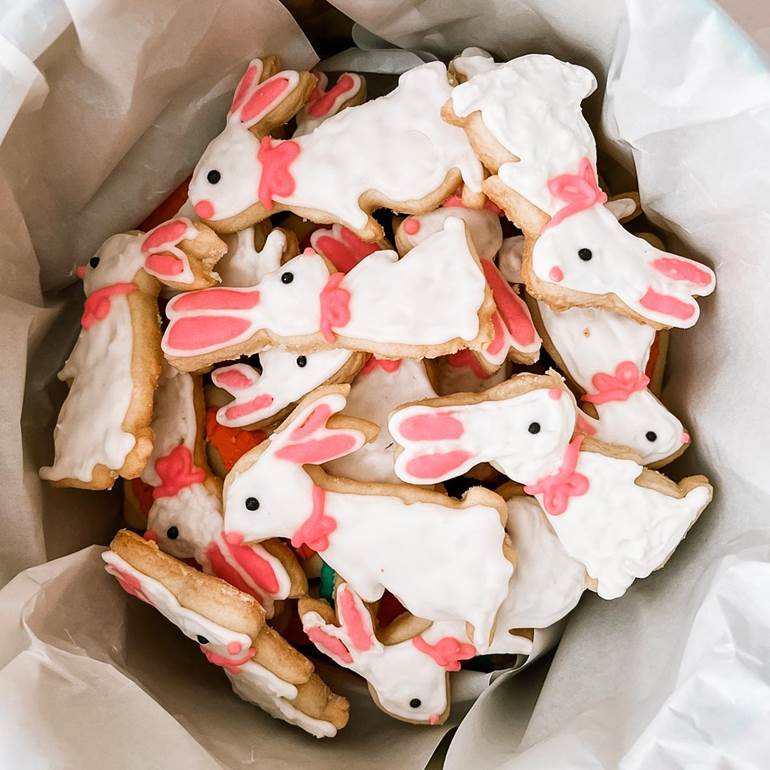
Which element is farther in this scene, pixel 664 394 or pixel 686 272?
pixel 664 394

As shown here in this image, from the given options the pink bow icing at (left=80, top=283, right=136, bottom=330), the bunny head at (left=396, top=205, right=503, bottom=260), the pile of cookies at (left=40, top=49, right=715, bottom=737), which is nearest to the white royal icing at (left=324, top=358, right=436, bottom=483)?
the pile of cookies at (left=40, top=49, right=715, bottom=737)

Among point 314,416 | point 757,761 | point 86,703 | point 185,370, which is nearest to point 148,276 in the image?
point 185,370

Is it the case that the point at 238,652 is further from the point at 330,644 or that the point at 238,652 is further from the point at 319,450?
the point at 319,450

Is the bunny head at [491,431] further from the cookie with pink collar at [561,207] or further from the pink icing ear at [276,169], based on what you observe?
the pink icing ear at [276,169]

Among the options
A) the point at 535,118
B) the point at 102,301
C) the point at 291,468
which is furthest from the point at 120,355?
the point at 535,118

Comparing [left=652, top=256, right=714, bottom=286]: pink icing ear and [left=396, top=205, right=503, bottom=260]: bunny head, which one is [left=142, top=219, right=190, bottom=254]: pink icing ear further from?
[left=652, top=256, right=714, bottom=286]: pink icing ear

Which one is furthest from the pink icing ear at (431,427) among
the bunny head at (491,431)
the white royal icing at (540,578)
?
the white royal icing at (540,578)

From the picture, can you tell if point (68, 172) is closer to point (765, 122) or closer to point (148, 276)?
point (148, 276)
